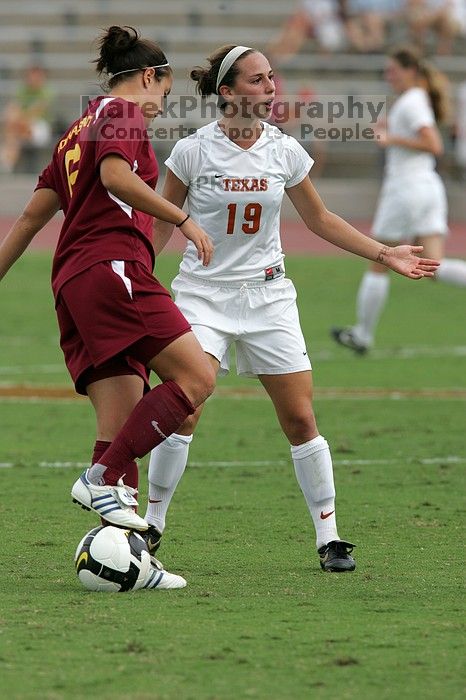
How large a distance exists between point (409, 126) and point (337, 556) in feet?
27.2

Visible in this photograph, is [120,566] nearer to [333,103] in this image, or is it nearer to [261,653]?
[261,653]

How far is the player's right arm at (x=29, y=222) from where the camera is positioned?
18.1 feet

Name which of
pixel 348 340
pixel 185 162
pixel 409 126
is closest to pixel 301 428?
pixel 185 162

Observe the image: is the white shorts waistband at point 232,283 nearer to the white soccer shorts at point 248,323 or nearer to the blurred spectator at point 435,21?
the white soccer shorts at point 248,323

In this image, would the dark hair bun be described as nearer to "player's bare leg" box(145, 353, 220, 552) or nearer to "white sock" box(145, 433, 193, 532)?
"player's bare leg" box(145, 353, 220, 552)

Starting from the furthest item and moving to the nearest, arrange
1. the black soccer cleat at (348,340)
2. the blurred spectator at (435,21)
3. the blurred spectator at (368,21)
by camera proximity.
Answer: the blurred spectator at (368,21), the blurred spectator at (435,21), the black soccer cleat at (348,340)

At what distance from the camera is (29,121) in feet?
89.6

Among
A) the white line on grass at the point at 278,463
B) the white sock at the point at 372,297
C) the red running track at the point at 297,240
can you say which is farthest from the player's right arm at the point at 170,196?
the red running track at the point at 297,240

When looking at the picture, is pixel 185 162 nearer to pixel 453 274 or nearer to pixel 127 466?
pixel 127 466

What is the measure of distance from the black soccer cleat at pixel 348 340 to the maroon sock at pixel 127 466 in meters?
7.90

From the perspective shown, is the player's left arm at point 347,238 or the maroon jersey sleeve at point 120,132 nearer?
the maroon jersey sleeve at point 120,132

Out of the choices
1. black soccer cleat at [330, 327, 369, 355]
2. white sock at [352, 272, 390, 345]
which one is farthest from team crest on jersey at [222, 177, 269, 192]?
black soccer cleat at [330, 327, 369, 355]

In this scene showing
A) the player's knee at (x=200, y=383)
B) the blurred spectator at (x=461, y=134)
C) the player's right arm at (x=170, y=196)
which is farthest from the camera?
the blurred spectator at (x=461, y=134)

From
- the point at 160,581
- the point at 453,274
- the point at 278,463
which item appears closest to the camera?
the point at 160,581
